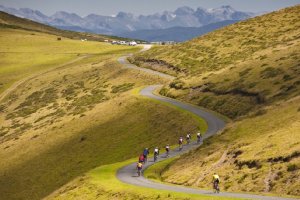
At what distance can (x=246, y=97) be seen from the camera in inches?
3012

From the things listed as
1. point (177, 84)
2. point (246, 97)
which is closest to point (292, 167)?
point (246, 97)

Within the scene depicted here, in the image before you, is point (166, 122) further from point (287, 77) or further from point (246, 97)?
point (287, 77)

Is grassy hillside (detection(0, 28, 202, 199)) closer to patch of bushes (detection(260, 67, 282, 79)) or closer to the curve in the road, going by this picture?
the curve in the road

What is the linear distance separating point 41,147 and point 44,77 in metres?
78.1

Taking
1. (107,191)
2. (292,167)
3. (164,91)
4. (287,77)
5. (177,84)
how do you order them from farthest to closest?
(177,84) < (164,91) < (287,77) < (107,191) < (292,167)

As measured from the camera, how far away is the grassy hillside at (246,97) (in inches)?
1591

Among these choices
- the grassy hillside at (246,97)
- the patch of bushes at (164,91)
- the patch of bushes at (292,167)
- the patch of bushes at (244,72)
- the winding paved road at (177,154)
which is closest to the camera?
the patch of bushes at (292,167)

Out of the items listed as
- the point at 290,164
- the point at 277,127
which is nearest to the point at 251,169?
the point at 290,164

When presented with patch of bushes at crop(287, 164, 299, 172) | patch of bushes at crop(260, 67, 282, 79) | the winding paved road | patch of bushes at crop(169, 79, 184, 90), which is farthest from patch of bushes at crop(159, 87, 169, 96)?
patch of bushes at crop(287, 164, 299, 172)

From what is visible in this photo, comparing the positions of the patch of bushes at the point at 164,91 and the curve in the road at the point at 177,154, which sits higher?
the patch of bushes at the point at 164,91

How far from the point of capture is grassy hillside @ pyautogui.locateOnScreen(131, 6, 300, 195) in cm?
4041

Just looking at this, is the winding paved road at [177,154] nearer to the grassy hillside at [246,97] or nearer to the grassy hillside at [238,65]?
the grassy hillside at [246,97]

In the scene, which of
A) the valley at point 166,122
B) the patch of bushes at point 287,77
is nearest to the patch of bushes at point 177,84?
the valley at point 166,122

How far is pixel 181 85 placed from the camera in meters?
96.2
